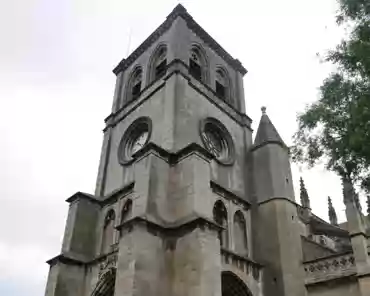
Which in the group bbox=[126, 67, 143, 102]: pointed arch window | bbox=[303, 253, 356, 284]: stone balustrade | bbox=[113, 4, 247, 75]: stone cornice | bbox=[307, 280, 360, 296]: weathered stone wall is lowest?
bbox=[307, 280, 360, 296]: weathered stone wall

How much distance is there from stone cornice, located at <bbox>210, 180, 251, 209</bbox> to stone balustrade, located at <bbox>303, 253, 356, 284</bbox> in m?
3.57

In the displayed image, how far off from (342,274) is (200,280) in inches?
221

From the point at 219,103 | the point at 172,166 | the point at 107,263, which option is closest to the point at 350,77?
the point at 172,166

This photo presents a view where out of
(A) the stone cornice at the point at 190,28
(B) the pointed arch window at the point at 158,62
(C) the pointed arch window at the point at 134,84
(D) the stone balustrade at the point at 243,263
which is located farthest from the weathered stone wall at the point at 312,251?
(A) the stone cornice at the point at 190,28

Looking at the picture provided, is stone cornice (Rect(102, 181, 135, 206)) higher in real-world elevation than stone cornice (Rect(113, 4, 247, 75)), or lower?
lower

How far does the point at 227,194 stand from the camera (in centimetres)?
1623

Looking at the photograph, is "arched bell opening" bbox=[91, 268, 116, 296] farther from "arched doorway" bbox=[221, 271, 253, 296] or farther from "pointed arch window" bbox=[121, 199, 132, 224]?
"arched doorway" bbox=[221, 271, 253, 296]

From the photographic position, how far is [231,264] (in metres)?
14.1

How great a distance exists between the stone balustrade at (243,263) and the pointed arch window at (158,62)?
11.1 meters

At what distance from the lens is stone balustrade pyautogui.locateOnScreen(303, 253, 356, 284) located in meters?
13.4

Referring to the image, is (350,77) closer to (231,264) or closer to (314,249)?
(231,264)

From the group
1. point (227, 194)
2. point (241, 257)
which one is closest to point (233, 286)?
point (241, 257)

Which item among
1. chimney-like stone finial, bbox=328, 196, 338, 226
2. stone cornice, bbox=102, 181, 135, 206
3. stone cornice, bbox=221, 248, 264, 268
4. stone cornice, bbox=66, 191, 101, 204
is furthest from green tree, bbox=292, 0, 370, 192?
chimney-like stone finial, bbox=328, 196, 338, 226

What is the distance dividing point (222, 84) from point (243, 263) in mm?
11899
